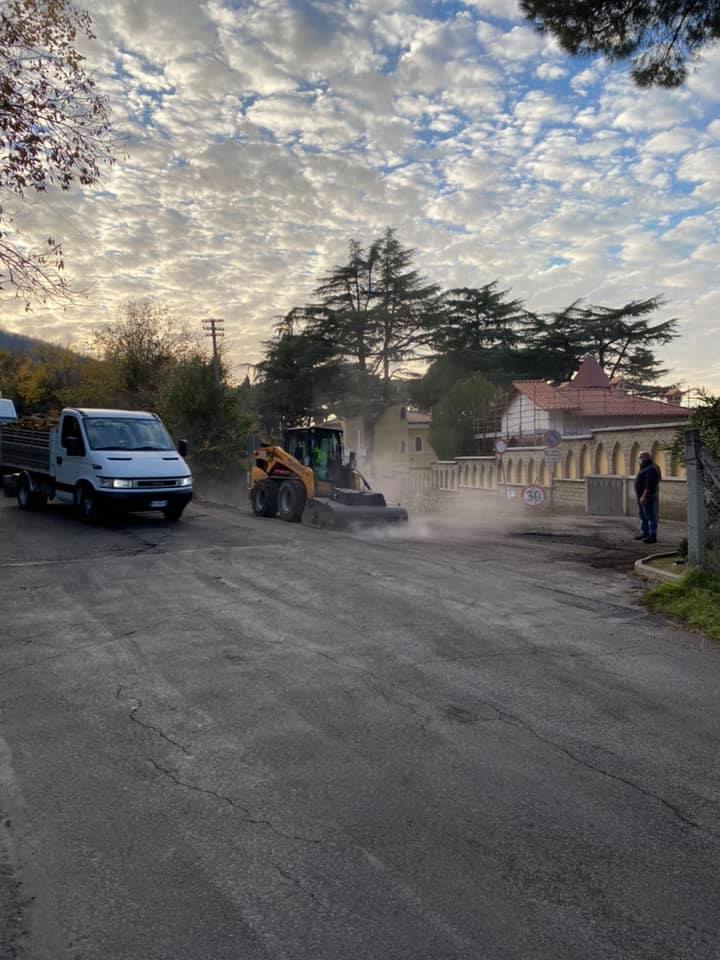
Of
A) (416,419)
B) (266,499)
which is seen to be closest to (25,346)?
(416,419)

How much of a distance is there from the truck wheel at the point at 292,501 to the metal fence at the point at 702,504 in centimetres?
1046

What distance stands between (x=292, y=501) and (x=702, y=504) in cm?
1107

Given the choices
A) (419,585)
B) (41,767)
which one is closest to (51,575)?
(419,585)

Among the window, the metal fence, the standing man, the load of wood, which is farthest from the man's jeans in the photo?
the load of wood

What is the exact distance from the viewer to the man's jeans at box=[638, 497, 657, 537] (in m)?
16.3

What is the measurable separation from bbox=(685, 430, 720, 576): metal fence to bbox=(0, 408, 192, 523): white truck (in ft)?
33.5

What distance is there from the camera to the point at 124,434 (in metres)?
17.1

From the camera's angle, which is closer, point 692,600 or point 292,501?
point 692,600

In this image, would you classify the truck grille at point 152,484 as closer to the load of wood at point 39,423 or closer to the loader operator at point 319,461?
the load of wood at point 39,423

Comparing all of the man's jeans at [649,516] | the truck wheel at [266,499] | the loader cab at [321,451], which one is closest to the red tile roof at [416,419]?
the truck wheel at [266,499]

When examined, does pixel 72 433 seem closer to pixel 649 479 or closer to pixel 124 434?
pixel 124 434

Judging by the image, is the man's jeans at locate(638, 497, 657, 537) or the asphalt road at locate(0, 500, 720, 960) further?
the man's jeans at locate(638, 497, 657, 537)

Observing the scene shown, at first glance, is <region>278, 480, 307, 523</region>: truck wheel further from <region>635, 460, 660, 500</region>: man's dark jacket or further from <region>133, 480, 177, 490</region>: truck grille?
<region>635, 460, 660, 500</region>: man's dark jacket

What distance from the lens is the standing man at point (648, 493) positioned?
1592 centimetres
